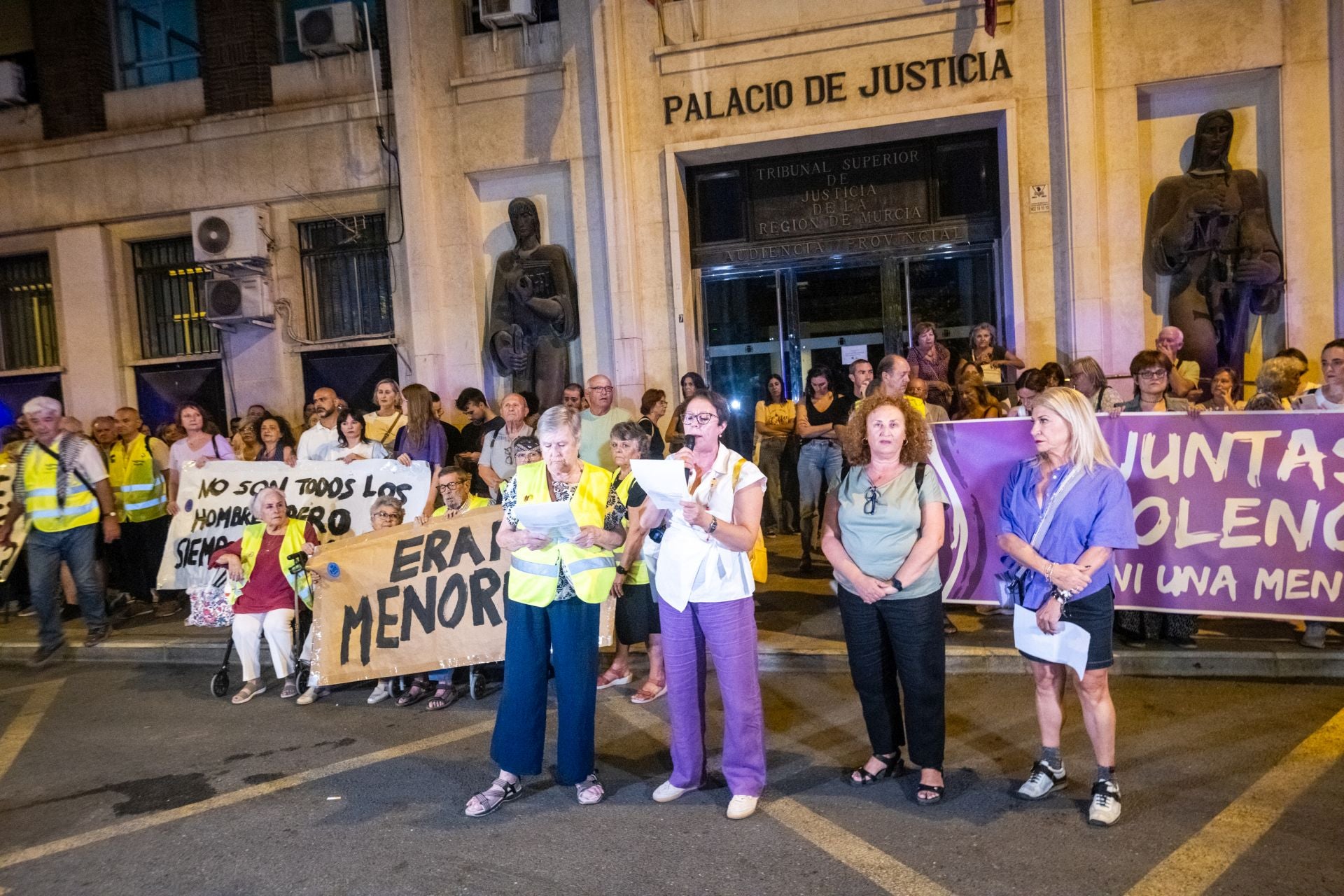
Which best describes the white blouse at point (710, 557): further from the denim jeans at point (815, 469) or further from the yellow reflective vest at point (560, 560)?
the denim jeans at point (815, 469)

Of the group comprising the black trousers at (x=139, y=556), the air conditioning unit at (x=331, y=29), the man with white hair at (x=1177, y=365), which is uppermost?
the air conditioning unit at (x=331, y=29)

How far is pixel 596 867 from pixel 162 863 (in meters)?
1.97

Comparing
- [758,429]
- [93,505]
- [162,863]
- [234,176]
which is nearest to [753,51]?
[758,429]

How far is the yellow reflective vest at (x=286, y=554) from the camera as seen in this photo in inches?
267

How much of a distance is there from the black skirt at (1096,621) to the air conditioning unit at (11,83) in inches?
641

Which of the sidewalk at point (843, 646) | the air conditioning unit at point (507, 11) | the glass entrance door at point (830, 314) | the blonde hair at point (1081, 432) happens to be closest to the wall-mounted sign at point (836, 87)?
the glass entrance door at point (830, 314)

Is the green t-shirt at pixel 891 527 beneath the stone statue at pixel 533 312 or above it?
beneath

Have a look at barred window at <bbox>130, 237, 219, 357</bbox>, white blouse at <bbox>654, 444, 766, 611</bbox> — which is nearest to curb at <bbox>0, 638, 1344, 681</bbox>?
white blouse at <bbox>654, 444, 766, 611</bbox>

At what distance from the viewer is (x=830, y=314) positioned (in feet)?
38.0

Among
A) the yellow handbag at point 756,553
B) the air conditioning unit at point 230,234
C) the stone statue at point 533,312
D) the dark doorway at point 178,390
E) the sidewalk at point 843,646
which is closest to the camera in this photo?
the yellow handbag at point 756,553

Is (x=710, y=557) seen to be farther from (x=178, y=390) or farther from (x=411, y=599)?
(x=178, y=390)

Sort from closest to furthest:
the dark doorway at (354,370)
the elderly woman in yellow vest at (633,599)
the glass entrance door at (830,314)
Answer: the elderly woman in yellow vest at (633,599)
the glass entrance door at (830,314)
the dark doorway at (354,370)

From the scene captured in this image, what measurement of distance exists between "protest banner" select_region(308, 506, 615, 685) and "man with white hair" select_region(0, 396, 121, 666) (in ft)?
10.5

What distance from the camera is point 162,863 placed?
4078 mm
